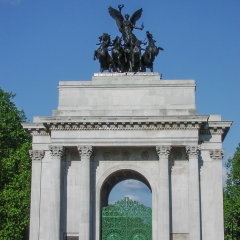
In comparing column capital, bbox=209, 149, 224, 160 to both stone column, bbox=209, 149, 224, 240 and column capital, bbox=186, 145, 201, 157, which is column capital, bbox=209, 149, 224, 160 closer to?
stone column, bbox=209, 149, 224, 240

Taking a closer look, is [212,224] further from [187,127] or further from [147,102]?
[147,102]

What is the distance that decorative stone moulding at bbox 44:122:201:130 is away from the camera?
36688 mm

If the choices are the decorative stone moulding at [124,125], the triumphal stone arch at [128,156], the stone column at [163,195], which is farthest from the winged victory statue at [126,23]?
the stone column at [163,195]

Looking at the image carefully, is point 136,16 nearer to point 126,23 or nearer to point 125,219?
point 126,23

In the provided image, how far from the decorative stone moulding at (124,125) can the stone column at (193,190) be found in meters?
1.33

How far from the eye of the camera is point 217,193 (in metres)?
37.5

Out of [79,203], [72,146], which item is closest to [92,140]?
[72,146]

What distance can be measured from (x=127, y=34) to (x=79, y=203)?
11241mm

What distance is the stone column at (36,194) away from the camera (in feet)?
124

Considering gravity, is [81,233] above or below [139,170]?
below

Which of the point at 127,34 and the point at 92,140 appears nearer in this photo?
the point at 92,140

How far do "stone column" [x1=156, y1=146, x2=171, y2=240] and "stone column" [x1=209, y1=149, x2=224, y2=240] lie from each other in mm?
3000

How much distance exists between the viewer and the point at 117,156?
126 feet

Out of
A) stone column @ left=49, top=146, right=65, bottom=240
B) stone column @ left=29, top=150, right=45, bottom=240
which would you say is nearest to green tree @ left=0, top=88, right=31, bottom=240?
stone column @ left=29, top=150, right=45, bottom=240
